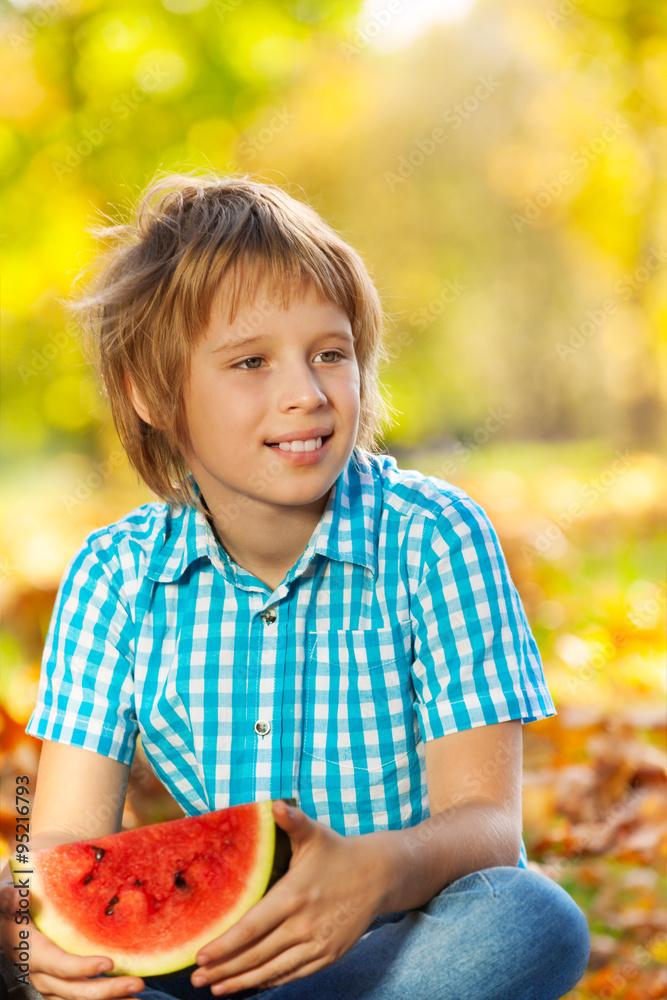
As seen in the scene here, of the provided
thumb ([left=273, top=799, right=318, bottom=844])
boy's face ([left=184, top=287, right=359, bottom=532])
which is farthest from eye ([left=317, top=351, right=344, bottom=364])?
thumb ([left=273, top=799, right=318, bottom=844])

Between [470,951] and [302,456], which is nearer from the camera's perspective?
[470,951]

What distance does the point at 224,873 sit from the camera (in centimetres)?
131

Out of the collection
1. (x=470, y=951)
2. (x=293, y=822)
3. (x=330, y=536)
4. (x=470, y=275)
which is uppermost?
(x=470, y=275)

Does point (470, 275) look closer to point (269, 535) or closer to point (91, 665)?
point (269, 535)

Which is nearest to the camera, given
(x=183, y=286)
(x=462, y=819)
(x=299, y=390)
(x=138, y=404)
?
(x=462, y=819)

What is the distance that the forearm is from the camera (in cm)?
128

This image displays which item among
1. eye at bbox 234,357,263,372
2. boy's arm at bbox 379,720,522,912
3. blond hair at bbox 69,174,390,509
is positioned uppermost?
blond hair at bbox 69,174,390,509

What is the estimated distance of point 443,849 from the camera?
1342 millimetres

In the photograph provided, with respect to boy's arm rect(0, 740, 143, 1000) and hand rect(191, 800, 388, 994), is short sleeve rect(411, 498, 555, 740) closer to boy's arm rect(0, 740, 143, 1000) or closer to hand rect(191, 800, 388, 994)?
hand rect(191, 800, 388, 994)

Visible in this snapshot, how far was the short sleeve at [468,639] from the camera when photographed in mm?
1503

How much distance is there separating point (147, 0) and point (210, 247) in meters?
3.48

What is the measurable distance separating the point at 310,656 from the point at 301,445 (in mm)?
404

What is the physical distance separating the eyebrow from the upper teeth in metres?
0.18

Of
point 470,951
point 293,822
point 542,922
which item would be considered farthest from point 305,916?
point 542,922
